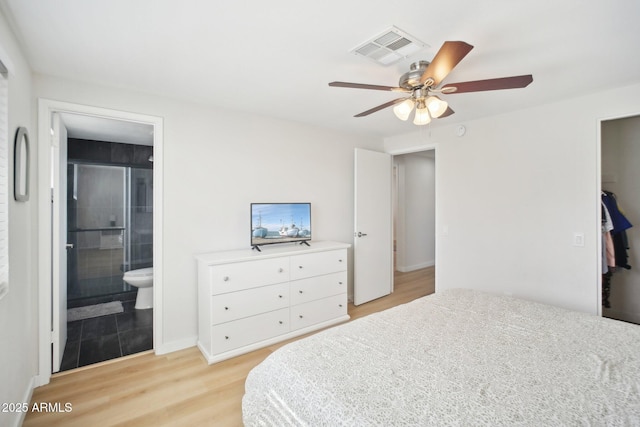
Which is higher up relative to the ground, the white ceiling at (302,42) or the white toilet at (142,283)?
the white ceiling at (302,42)

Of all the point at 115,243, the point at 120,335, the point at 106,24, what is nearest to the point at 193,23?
the point at 106,24

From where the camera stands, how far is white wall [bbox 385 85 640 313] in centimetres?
267

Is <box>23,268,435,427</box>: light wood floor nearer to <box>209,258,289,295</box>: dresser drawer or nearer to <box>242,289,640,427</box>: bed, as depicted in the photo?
<box>209,258,289,295</box>: dresser drawer

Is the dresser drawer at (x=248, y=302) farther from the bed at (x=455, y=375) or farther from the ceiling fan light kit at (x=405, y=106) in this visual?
the ceiling fan light kit at (x=405, y=106)

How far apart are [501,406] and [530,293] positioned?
2389 mm

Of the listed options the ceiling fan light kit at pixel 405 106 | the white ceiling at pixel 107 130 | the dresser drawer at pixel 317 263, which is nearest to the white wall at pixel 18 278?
the white ceiling at pixel 107 130

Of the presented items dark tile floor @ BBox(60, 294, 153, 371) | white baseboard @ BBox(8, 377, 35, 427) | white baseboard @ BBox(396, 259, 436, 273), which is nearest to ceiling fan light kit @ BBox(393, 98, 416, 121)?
white baseboard @ BBox(8, 377, 35, 427)

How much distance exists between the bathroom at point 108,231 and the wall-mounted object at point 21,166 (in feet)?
6.78

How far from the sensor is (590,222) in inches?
105

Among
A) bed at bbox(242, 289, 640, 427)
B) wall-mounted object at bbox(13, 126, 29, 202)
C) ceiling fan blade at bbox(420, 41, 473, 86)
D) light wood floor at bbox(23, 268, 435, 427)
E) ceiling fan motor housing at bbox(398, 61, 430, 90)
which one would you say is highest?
ceiling fan motor housing at bbox(398, 61, 430, 90)

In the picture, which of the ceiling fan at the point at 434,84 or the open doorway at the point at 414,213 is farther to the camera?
the open doorway at the point at 414,213

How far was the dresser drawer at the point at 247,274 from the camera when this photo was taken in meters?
2.56

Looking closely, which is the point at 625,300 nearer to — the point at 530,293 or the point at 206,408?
the point at 530,293

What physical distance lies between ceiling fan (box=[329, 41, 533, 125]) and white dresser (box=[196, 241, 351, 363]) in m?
1.71
